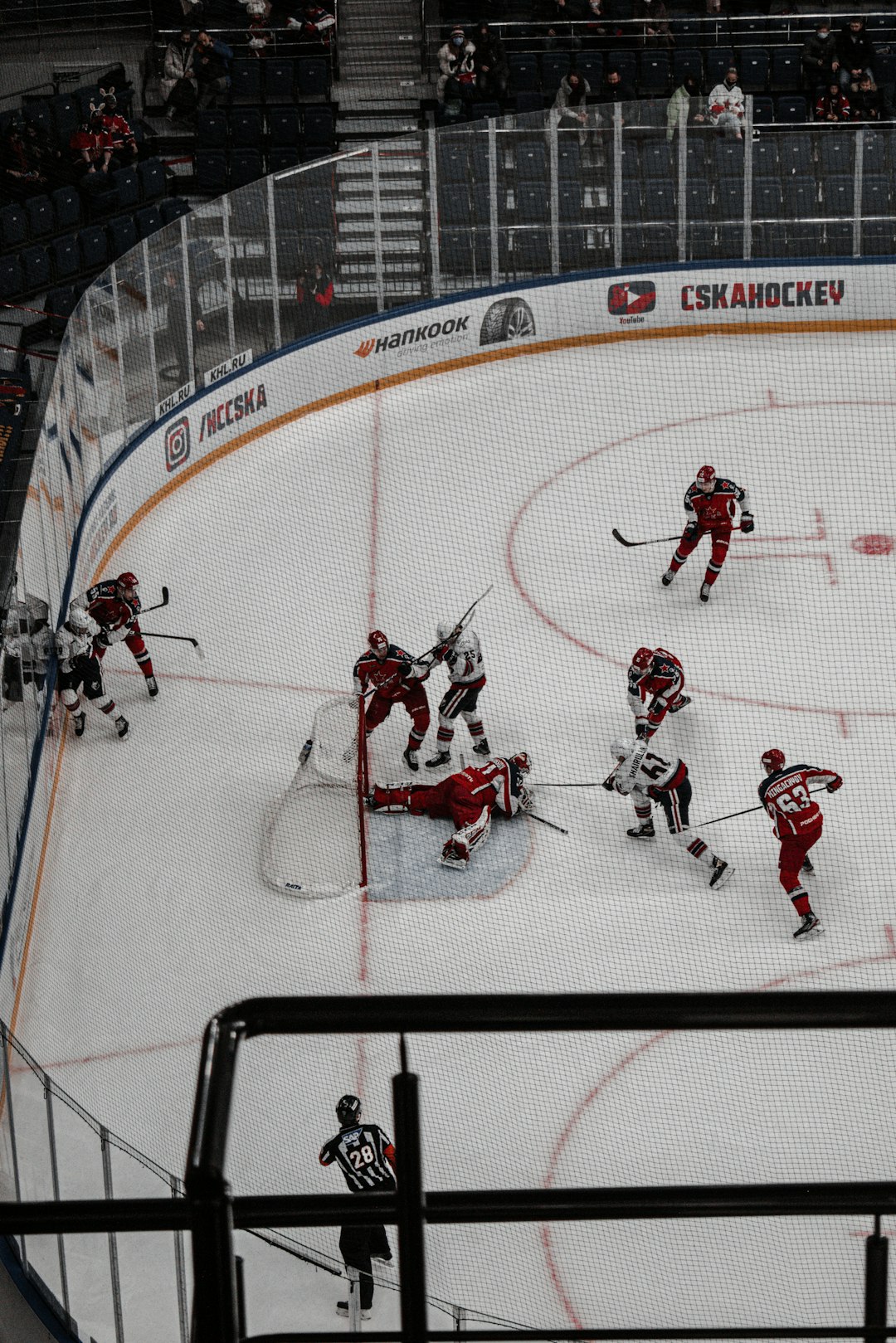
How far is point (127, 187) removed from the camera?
15867 mm

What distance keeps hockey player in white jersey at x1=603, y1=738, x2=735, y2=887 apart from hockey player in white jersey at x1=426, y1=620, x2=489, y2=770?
118 cm

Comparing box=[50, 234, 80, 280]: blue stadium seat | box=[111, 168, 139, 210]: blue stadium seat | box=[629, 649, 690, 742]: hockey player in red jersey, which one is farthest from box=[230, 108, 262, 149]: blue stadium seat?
box=[629, 649, 690, 742]: hockey player in red jersey

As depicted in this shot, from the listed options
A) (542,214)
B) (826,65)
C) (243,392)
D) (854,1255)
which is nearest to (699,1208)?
(854,1255)

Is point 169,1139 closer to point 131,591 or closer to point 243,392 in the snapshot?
point 131,591

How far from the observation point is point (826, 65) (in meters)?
17.5

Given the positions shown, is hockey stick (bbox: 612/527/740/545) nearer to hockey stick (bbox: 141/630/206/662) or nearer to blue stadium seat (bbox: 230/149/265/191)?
hockey stick (bbox: 141/630/206/662)

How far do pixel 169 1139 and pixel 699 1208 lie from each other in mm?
6555

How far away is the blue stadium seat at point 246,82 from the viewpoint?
17.5 meters

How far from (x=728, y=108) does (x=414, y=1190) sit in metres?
15.0

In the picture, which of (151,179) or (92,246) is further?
(151,179)

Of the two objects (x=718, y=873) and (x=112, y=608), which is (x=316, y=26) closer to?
(x=112, y=608)

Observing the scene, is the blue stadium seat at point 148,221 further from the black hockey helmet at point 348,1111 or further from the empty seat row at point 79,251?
the black hockey helmet at point 348,1111

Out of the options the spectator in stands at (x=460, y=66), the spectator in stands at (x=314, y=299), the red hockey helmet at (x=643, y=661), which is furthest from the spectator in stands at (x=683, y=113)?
the red hockey helmet at (x=643, y=661)

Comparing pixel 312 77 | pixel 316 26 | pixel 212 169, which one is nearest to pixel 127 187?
pixel 212 169
